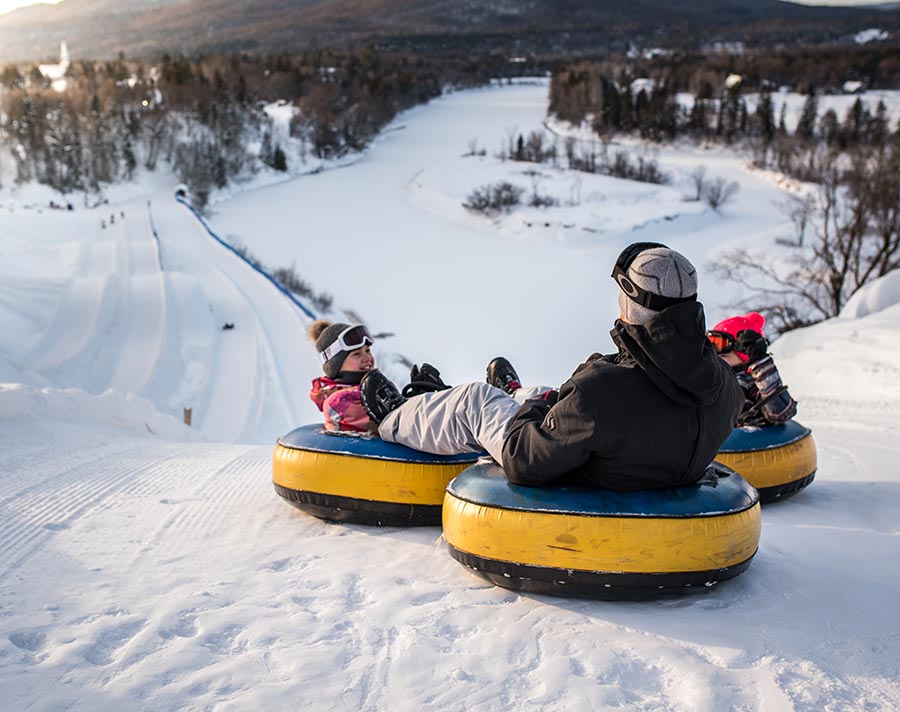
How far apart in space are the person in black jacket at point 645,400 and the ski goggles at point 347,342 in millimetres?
1754

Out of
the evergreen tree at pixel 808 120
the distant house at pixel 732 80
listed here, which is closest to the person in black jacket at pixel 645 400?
the evergreen tree at pixel 808 120

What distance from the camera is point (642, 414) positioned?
3.11 m

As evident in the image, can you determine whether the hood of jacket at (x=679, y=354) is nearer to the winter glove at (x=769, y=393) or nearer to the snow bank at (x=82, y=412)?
the winter glove at (x=769, y=393)

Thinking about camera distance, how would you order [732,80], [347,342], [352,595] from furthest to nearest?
[732,80] → [347,342] → [352,595]

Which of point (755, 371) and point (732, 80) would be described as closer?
point (755, 371)

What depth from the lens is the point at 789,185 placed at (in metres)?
53.8

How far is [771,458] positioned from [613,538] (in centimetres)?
240

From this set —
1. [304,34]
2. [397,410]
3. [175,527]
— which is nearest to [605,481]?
[397,410]

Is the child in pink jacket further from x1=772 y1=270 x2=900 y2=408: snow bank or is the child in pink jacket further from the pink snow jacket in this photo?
x1=772 y1=270 x2=900 y2=408: snow bank

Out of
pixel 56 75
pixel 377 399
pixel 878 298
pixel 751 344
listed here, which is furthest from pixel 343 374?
pixel 56 75

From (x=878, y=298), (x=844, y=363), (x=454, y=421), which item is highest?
(x=454, y=421)

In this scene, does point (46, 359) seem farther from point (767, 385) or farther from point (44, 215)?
point (44, 215)

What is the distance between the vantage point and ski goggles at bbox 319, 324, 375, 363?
15.9 ft

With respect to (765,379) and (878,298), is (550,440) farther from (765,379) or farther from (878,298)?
(878,298)
